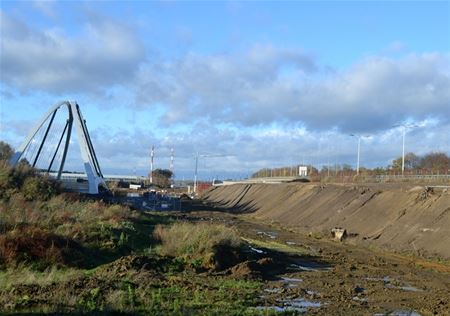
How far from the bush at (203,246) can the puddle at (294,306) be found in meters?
6.10

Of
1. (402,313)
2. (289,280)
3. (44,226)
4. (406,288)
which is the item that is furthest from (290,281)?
(44,226)

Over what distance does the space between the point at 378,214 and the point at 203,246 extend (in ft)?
74.6

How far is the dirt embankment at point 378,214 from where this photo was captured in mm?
35875

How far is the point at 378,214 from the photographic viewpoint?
44.8 meters

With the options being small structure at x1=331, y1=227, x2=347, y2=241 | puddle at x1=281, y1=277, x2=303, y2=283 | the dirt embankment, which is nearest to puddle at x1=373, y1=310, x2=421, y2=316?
puddle at x1=281, y1=277, x2=303, y2=283

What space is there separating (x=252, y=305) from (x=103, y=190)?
6495 cm

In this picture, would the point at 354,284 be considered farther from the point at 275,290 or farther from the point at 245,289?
the point at 245,289

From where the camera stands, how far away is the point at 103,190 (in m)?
79.4

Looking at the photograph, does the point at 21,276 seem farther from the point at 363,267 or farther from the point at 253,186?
the point at 253,186

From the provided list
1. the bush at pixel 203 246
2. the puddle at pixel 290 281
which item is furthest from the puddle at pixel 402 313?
the bush at pixel 203 246

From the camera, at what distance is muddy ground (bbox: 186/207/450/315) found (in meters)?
17.4

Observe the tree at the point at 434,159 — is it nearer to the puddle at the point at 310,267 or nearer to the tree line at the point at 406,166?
the tree line at the point at 406,166

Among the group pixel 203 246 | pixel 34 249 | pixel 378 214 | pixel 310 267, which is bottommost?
pixel 310 267

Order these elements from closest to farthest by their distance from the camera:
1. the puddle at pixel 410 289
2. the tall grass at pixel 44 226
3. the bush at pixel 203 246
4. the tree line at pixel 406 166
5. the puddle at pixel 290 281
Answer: the puddle at pixel 290 281 → the tall grass at pixel 44 226 → the puddle at pixel 410 289 → the bush at pixel 203 246 → the tree line at pixel 406 166
